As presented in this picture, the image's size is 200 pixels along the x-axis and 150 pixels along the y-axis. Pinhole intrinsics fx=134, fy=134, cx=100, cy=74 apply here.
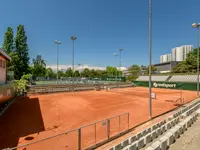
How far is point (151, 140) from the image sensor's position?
20.8 feet

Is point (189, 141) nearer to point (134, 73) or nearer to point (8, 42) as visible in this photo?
point (8, 42)

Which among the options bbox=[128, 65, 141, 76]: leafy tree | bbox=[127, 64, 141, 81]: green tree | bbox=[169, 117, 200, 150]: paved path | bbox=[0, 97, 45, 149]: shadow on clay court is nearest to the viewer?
bbox=[169, 117, 200, 150]: paved path

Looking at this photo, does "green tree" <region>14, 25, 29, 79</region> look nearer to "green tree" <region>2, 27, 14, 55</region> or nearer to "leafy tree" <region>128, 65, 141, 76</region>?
"green tree" <region>2, 27, 14, 55</region>

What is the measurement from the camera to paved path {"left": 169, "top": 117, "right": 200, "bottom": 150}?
18.5 feet

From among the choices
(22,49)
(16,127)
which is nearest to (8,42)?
(22,49)

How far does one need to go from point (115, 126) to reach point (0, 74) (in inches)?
510

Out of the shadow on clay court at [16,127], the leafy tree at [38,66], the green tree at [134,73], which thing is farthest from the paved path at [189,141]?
the leafy tree at [38,66]

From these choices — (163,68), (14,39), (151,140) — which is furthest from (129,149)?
(163,68)

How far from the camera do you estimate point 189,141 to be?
20.1ft

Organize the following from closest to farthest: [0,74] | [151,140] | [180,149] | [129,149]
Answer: [129,149]
[180,149]
[151,140]
[0,74]

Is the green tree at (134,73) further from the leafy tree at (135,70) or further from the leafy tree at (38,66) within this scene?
the leafy tree at (38,66)

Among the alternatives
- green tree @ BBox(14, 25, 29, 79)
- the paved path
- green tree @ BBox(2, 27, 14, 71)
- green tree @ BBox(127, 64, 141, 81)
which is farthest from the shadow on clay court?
green tree @ BBox(127, 64, 141, 81)

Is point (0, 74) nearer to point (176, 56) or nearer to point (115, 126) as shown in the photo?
point (115, 126)

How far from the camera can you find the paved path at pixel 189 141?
18.5ft
